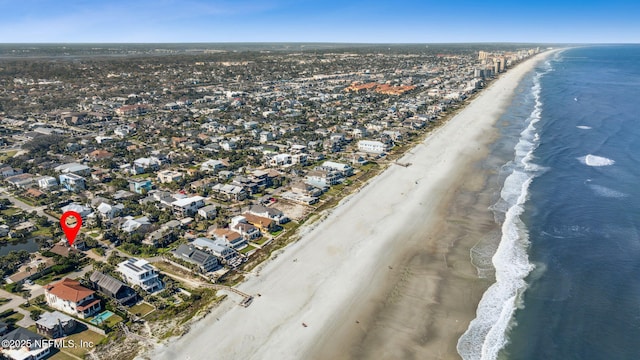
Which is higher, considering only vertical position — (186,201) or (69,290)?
(186,201)

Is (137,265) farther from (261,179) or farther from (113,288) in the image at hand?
(261,179)

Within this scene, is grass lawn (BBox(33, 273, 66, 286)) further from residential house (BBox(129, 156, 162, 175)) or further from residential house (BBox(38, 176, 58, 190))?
residential house (BBox(129, 156, 162, 175))

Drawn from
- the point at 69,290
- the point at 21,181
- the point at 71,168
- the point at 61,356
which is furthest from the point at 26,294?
the point at 71,168

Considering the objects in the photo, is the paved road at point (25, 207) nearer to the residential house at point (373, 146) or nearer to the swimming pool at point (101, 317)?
the swimming pool at point (101, 317)

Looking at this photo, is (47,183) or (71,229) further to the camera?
(47,183)

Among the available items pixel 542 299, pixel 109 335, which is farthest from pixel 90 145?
pixel 542 299

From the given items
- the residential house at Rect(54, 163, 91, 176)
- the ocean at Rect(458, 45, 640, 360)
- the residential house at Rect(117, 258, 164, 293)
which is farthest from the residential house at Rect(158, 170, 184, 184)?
the ocean at Rect(458, 45, 640, 360)
